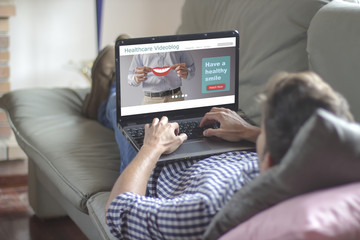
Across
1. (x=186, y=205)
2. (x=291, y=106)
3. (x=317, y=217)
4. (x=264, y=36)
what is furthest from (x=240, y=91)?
(x=317, y=217)

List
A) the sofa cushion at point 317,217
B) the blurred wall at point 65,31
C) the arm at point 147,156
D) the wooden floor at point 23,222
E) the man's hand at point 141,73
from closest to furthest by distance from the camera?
the sofa cushion at point 317,217
the arm at point 147,156
the man's hand at point 141,73
the wooden floor at point 23,222
the blurred wall at point 65,31

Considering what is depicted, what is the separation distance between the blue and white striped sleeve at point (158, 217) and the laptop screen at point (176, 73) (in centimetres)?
48

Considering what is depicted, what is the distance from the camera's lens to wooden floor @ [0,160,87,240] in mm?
2152

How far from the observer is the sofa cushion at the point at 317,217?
0.76 m

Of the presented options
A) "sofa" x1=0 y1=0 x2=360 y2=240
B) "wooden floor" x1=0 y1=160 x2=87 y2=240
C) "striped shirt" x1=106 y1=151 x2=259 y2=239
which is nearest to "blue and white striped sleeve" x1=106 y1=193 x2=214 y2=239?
"striped shirt" x1=106 y1=151 x2=259 y2=239

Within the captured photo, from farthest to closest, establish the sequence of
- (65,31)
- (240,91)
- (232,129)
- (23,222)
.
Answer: (65,31), (23,222), (240,91), (232,129)

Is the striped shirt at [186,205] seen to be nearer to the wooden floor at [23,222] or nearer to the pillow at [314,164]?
the pillow at [314,164]

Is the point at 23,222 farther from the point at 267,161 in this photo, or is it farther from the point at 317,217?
the point at 317,217

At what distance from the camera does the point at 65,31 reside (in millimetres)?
3305

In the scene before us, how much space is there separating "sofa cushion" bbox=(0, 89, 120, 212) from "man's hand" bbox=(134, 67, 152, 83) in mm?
328

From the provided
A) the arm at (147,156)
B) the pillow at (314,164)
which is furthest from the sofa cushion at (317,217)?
the arm at (147,156)

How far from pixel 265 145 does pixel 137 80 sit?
725mm

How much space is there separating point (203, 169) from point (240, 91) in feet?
2.27

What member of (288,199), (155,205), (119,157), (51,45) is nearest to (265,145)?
(288,199)
